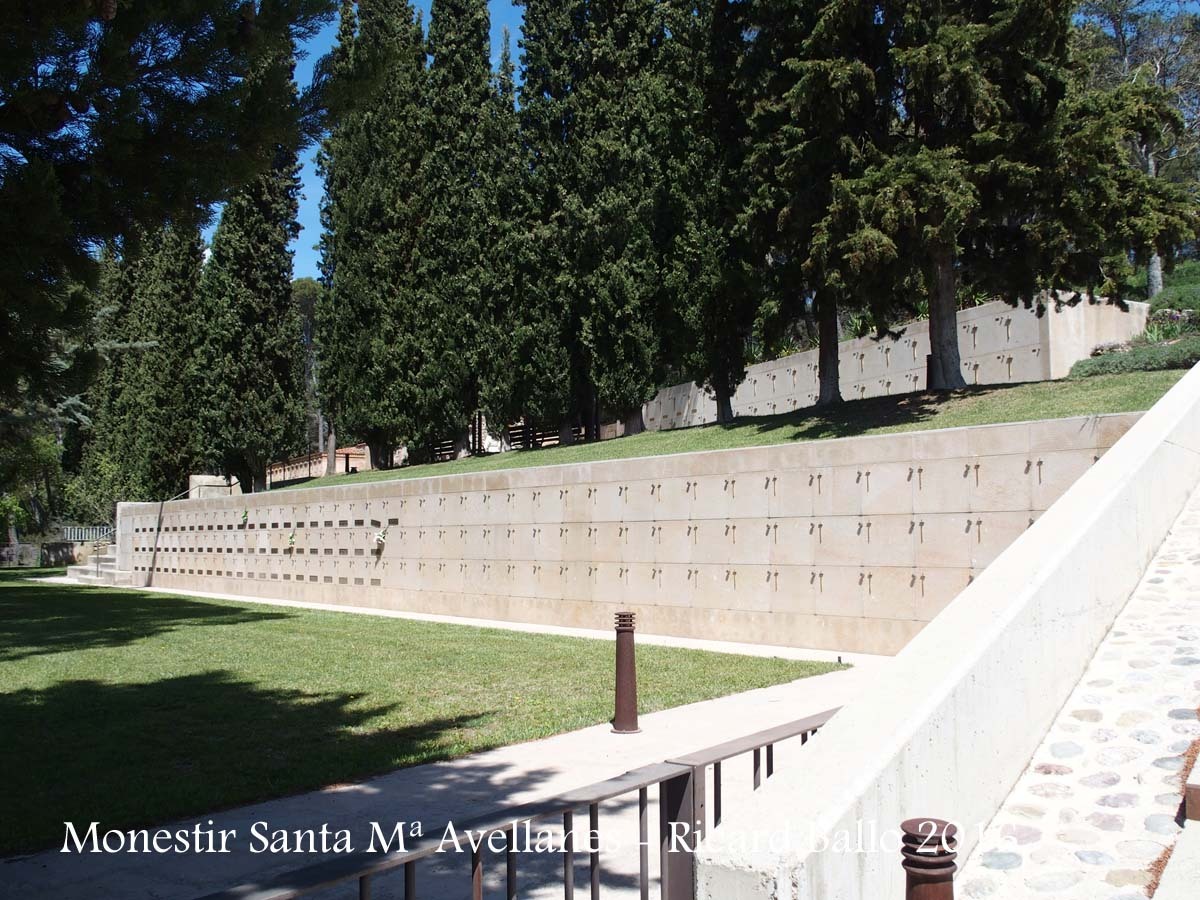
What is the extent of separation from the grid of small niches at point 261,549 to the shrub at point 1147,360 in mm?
12116

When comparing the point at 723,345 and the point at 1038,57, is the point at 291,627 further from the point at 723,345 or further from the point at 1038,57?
the point at 1038,57

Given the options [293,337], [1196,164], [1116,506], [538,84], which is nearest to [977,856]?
[1116,506]

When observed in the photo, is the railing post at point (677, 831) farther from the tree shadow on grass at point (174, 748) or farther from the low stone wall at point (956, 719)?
the tree shadow on grass at point (174, 748)

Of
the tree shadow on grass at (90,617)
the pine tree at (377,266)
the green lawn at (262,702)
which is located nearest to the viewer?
the green lawn at (262,702)

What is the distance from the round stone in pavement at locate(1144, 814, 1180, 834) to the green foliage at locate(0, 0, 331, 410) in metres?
4.43

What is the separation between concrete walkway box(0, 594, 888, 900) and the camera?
4062mm

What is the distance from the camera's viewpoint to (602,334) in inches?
857

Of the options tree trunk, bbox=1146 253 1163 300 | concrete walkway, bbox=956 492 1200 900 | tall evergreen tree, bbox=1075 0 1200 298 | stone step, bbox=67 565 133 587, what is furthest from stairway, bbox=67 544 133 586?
tall evergreen tree, bbox=1075 0 1200 298

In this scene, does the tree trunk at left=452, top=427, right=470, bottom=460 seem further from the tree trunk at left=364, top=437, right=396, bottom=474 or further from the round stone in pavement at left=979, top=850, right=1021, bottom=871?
the round stone in pavement at left=979, top=850, right=1021, bottom=871

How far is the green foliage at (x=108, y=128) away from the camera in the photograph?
12.2ft

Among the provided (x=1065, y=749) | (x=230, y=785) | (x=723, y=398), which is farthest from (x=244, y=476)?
(x=1065, y=749)

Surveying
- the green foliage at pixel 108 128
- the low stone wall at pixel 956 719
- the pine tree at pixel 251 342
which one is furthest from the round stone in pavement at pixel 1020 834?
the pine tree at pixel 251 342

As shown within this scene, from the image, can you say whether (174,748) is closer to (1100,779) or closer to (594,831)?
(594,831)

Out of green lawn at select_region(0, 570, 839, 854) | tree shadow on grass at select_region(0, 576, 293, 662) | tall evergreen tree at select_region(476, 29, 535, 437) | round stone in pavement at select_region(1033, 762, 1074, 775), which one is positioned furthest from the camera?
tall evergreen tree at select_region(476, 29, 535, 437)
